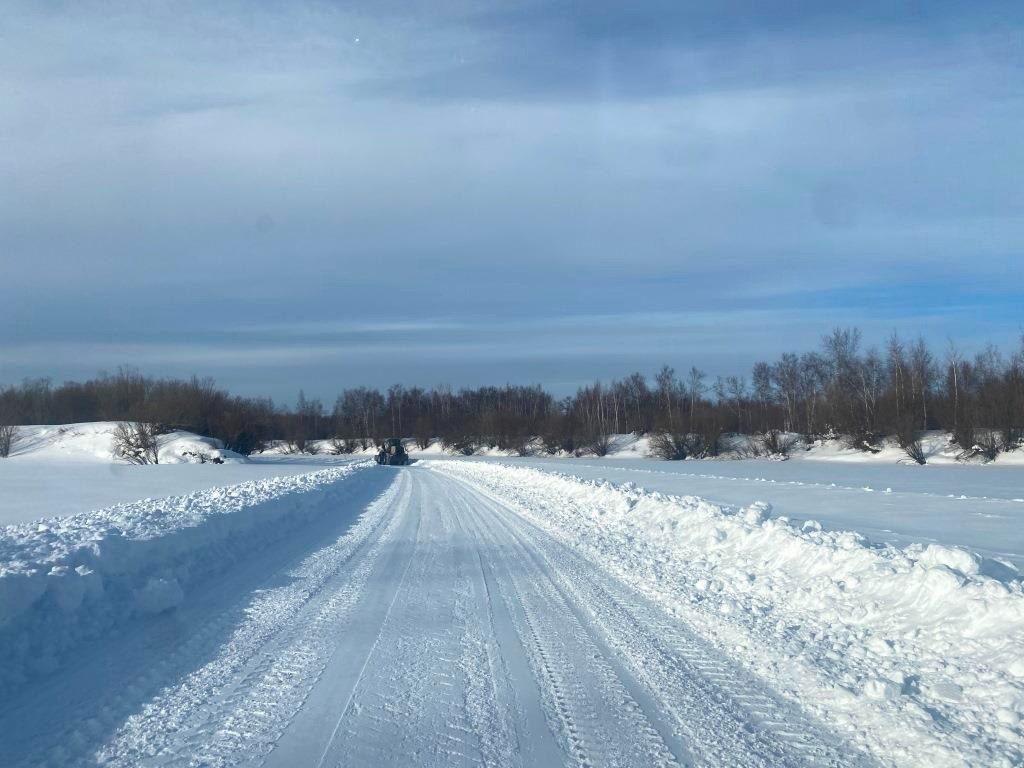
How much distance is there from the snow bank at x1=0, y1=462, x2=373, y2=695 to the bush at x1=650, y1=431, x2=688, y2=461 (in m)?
61.6

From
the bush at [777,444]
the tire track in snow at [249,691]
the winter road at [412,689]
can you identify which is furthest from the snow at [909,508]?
the bush at [777,444]

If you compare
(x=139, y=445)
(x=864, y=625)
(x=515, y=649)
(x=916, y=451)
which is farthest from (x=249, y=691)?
(x=139, y=445)

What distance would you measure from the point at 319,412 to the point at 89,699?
501 ft

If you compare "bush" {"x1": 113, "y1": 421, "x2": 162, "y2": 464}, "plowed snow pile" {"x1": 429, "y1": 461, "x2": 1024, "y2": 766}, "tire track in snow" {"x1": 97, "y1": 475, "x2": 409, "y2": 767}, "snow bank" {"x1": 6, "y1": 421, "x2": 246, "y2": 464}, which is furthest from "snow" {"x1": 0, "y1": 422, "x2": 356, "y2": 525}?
"plowed snow pile" {"x1": 429, "y1": 461, "x2": 1024, "y2": 766}

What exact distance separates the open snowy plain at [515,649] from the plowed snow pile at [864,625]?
1.2 inches

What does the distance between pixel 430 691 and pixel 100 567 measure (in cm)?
579

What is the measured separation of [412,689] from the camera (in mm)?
6340

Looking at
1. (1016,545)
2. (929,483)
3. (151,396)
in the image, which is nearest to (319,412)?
(151,396)

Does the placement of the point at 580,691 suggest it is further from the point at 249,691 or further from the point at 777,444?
the point at 777,444

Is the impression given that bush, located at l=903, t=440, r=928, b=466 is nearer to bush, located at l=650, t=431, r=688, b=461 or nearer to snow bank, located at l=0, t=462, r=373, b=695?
bush, located at l=650, t=431, r=688, b=461

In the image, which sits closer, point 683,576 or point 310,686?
point 310,686

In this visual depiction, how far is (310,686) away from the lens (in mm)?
6418

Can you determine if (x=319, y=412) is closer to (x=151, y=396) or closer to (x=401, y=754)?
(x=151, y=396)

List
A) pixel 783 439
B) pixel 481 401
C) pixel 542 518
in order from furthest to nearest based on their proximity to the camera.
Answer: pixel 481 401
pixel 783 439
pixel 542 518
